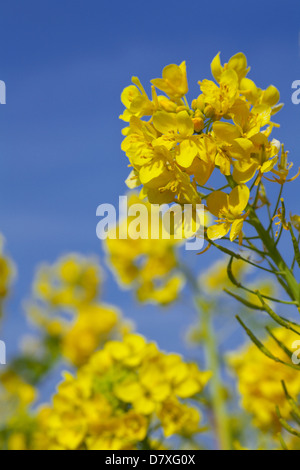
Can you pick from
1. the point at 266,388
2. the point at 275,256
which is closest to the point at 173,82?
the point at 275,256

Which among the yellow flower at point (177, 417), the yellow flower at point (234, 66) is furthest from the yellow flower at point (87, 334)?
the yellow flower at point (234, 66)

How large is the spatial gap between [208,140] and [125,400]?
1.07 m

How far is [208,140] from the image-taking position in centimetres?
123

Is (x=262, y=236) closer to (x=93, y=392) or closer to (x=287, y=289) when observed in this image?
(x=287, y=289)

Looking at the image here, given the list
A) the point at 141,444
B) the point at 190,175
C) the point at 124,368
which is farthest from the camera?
the point at 124,368

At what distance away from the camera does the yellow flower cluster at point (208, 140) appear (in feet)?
4.03

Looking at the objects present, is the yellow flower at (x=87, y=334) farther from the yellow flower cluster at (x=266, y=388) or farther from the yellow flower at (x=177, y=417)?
the yellow flower at (x=177, y=417)

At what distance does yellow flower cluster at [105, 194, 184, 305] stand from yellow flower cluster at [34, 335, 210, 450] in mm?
1475

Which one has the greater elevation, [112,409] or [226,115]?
[226,115]

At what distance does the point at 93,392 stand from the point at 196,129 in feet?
3.86

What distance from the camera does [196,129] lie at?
49.7 inches

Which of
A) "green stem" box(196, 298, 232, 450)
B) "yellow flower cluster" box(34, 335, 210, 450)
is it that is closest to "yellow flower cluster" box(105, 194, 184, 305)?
"green stem" box(196, 298, 232, 450)

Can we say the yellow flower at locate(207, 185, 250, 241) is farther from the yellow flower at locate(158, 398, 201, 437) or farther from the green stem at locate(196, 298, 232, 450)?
the green stem at locate(196, 298, 232, 450)
